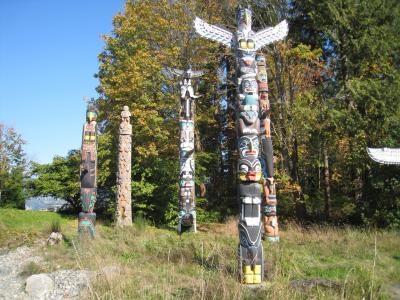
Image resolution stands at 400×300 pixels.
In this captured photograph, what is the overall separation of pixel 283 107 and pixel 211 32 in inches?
385

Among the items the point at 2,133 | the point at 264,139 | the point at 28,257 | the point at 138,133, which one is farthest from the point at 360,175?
the point at 2,133

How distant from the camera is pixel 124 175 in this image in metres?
15.3

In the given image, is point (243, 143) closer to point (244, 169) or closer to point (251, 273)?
point (244, 169)

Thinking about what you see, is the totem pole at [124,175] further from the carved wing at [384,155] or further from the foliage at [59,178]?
the carved wing at [384,155]

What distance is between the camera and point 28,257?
29.5ft

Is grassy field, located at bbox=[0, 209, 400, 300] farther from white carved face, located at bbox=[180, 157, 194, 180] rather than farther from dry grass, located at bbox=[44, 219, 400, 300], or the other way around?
white carved face, located at bbox=[180, 157, 194, 180]

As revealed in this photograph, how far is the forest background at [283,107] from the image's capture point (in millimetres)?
14633

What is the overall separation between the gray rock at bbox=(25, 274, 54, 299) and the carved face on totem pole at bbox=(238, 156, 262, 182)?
3.58m

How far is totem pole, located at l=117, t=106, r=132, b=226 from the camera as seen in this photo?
15023 mm

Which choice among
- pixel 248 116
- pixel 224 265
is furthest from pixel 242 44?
pixel 224 265

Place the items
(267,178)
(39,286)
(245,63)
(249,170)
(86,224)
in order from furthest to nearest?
(267,178) < (86,224) < (245,63) < (249,170) < (39,286)

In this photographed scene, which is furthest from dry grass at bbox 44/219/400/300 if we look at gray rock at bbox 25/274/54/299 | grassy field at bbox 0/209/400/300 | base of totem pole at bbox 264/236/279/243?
gray rock at bbox 25/274/54/299

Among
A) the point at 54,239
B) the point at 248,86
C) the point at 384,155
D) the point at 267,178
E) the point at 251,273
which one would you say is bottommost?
the point at 54,239

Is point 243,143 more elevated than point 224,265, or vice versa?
point 243,143
